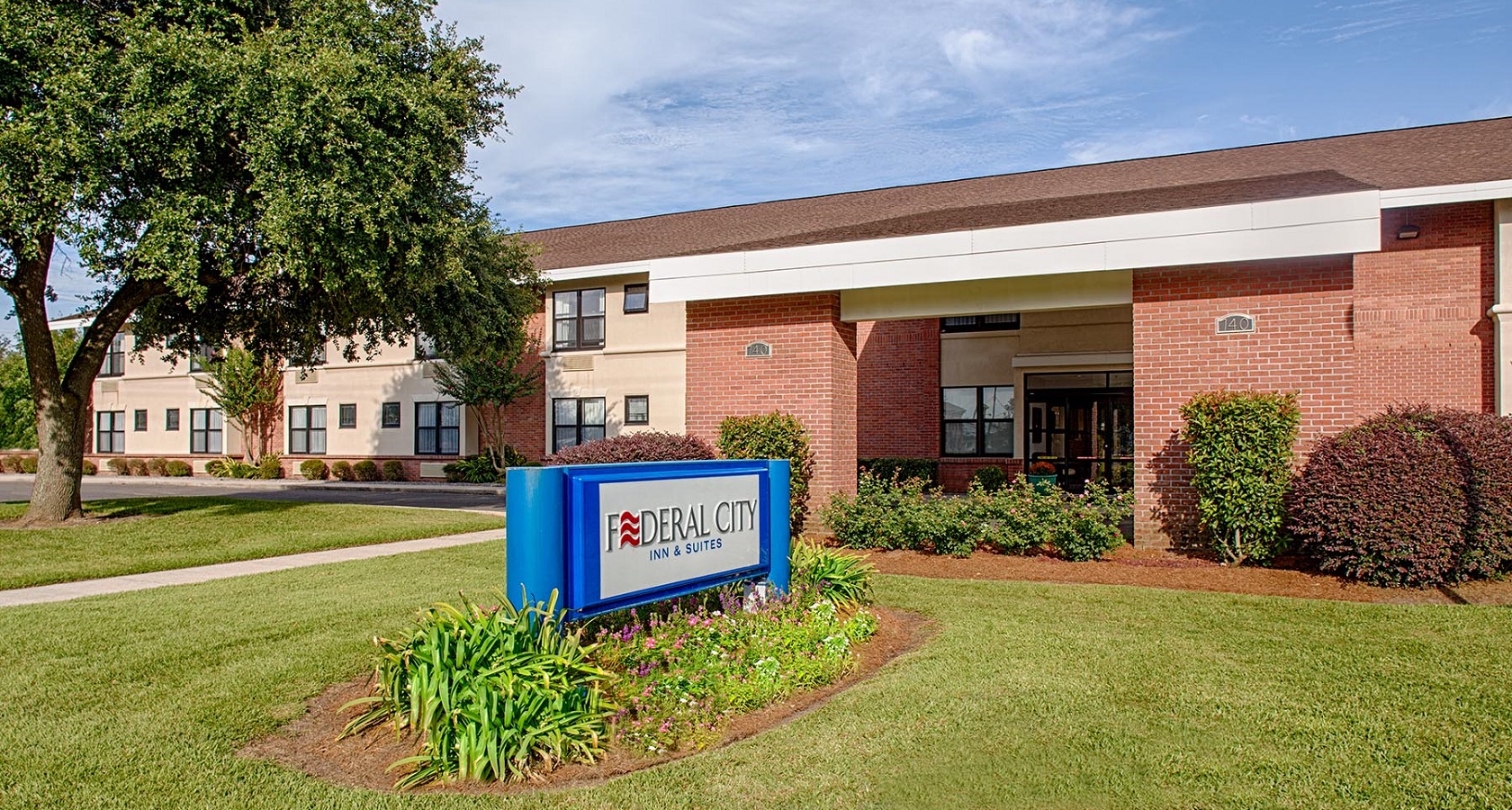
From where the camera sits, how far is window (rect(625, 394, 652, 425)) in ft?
91.2

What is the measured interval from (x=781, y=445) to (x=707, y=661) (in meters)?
7.35

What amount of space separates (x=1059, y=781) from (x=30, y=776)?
16.1 feet

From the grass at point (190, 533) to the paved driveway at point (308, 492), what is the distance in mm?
3150

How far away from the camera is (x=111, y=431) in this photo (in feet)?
132

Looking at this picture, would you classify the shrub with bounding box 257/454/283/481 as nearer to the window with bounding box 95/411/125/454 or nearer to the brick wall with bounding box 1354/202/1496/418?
the window with bounding box 95/411/125/454

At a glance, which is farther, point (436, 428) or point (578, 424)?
point (436, 428)

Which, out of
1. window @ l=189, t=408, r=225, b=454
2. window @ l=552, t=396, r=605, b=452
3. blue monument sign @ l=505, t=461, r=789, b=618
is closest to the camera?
blue monument sign @ l=505, t=461, r=789, b=618

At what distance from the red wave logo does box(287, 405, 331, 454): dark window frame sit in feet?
101

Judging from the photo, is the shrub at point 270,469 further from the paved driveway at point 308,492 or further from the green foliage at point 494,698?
the green foliage at point 494,698

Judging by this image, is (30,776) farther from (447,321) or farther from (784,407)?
(447,321)

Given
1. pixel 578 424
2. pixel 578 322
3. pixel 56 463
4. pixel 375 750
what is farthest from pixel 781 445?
pixel 578 322

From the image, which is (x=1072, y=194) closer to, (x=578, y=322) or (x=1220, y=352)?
(x=1220, y=352)

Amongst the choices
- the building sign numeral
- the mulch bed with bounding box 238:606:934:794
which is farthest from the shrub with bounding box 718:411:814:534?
the mulch bed with bounding box 238:606:934:794

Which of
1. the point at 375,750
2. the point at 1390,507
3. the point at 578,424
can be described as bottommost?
the point at 375,750
